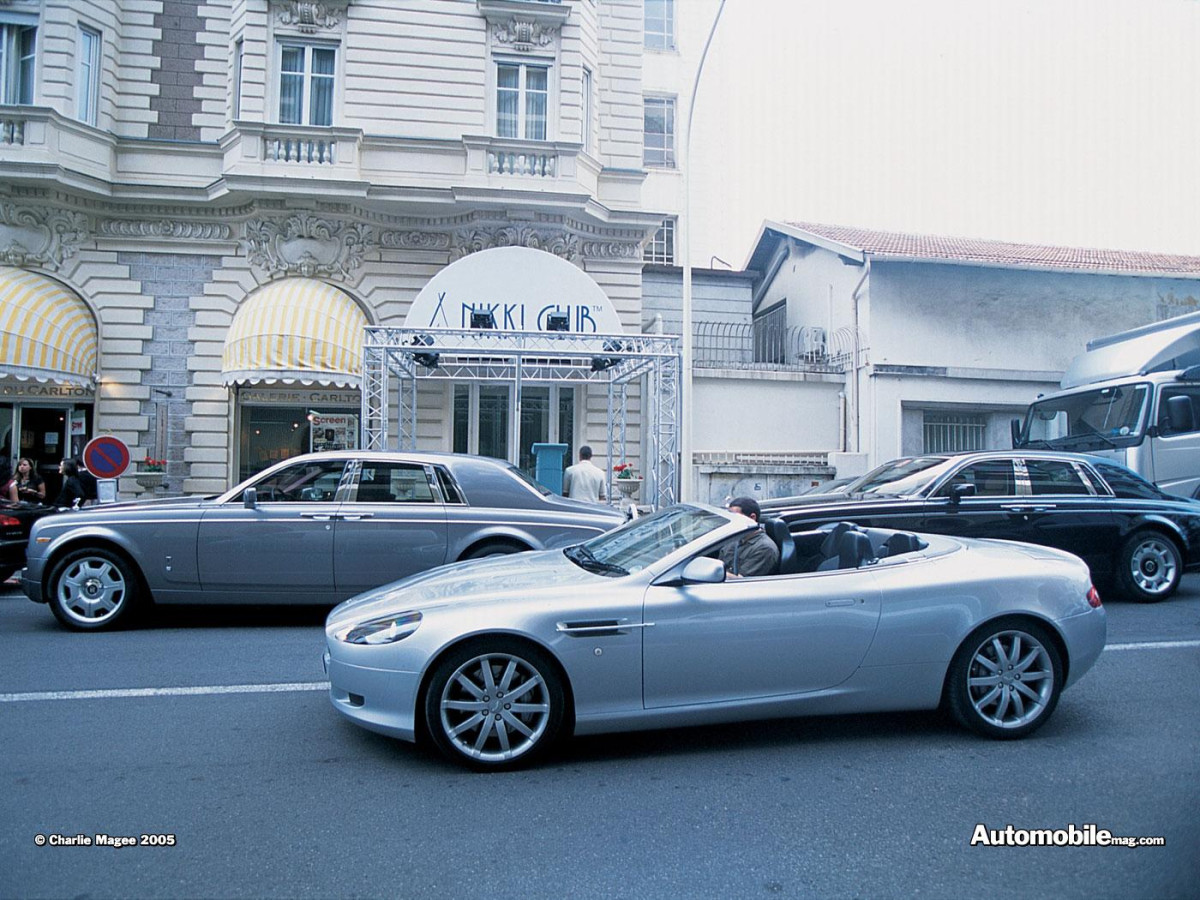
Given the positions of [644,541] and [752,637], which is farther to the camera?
[644,541]

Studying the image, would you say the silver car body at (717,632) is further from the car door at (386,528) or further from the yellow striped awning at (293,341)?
the yellow striped awning at (293,341)

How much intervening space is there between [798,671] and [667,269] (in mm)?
17051

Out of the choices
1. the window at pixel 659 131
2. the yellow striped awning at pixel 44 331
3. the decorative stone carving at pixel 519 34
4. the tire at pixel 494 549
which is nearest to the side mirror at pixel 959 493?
the tire at pixel 494 549

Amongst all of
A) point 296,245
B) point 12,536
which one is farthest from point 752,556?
point 296,245

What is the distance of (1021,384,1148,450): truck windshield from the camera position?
468 inches

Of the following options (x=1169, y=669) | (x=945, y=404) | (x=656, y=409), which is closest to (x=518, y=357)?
(x=656, y=409)

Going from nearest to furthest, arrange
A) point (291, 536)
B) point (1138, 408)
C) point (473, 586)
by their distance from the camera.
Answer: point (473, 586) < point (291, 536) < point (1138, 408)

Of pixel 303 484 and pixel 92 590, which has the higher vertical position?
pixel 303 484

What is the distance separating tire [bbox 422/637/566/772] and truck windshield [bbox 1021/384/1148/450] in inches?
421

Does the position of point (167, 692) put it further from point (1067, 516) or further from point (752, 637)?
point (1067, 516)

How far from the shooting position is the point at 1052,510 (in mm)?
8570

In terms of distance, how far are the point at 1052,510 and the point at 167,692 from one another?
26.2ft

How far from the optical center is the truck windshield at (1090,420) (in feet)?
39.0

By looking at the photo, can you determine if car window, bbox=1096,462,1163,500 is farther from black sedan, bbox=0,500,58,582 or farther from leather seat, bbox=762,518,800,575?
black sedan, bbox=0,500,58,582
